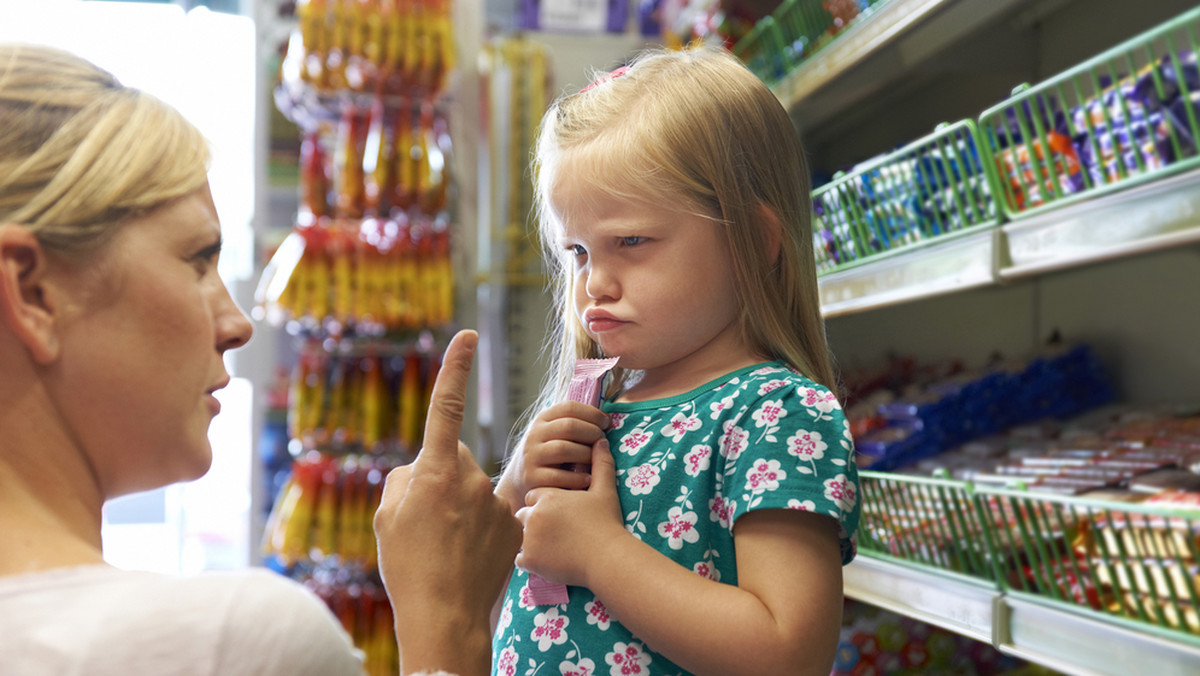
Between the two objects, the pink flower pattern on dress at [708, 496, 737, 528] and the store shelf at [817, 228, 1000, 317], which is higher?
the store shelf at [817, 228, 1000, 317]

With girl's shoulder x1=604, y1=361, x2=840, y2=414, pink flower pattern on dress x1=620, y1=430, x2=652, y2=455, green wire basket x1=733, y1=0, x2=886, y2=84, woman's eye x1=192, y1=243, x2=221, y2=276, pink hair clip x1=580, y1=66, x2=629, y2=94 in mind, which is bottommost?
pink flower pattern on dress x1=620, y1=430, x2=652, y2=455

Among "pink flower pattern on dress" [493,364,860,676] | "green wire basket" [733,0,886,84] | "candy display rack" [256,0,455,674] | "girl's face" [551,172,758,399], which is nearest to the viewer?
"pink flower pattern on dress" [493,364,860,676]

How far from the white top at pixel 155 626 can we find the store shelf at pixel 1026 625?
3.09ft

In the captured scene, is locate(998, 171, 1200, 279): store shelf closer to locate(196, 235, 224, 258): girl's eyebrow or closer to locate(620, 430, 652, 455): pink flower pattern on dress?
locate(620, 430, 652, 455): pink flower pattern on dress

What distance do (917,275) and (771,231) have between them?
529 millimetres

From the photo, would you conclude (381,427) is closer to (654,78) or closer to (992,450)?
(992,450)

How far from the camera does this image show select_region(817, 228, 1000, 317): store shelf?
133 cm

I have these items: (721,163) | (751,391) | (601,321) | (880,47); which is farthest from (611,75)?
(880,47)

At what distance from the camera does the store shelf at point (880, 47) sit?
4.92 feet


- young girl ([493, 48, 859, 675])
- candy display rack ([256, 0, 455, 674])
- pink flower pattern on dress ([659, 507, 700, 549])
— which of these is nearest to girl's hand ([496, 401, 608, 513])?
young girl ([493, 48, 859, 675])

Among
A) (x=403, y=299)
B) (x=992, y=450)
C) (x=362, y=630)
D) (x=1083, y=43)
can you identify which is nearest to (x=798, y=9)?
(x=1083, y=43)

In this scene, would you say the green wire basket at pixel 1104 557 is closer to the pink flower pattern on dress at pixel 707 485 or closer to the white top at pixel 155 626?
the pink flower pattern on dress at pixel 707 485

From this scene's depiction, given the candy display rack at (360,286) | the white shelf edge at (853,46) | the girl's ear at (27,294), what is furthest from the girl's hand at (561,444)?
the candy display rack at (360,286)

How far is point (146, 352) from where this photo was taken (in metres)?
0.66
